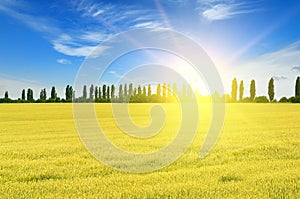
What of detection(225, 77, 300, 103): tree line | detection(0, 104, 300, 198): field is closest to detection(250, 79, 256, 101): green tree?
detection(225, 77, 300, 103): tree line

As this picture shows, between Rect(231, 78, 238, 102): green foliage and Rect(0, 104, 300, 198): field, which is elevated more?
Rect(231, 78, 238, 102): green foliage

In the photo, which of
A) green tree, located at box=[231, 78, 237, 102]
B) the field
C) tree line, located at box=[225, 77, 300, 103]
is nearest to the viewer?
the field

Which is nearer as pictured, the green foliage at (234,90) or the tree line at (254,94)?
the tree line at (254,94)

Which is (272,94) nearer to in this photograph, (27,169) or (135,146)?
(135,146)

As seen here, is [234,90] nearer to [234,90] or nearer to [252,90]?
[234,90]

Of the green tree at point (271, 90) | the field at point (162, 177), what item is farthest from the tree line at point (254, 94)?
the field at point (162, 177)

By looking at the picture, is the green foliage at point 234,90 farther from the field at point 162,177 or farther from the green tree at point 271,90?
the field at point 162,177

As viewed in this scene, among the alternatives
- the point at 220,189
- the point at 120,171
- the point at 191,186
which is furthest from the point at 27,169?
the point at 220,189

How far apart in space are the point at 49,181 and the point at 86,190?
5.39ft

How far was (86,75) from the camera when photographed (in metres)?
12.9

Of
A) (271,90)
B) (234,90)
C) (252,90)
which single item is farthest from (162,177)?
(234,90)

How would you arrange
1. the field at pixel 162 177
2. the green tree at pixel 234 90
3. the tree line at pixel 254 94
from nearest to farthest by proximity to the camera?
the field at pixel 162 177
the tree line at pixel 254 94
the green tree at pixel 234 90

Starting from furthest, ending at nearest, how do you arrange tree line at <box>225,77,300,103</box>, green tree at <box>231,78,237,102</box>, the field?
green tree at <box>231,78,237,102</box>, tree line at <box>225,77,300,103</box>, the field

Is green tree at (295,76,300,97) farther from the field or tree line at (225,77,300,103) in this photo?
the field
